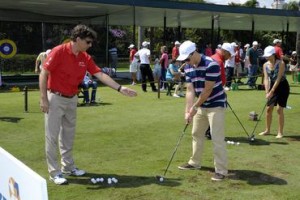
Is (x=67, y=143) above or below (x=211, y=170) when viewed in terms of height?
above

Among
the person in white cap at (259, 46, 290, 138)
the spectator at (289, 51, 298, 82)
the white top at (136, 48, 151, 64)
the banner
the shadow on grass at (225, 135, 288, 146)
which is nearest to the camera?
the shadow on grass at (225, 135, 288, 146)

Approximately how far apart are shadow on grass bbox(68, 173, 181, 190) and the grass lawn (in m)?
0.01

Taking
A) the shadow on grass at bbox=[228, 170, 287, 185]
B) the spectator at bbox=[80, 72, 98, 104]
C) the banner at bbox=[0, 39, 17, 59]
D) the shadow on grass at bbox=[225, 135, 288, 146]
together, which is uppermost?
the banner at bbox=[0, 39, 17, 59]

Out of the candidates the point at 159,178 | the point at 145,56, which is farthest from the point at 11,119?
the point at 145,56

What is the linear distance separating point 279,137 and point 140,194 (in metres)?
4.35

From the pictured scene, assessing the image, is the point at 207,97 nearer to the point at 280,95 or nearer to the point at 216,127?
the point at 216,127

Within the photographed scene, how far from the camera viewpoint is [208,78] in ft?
19.0

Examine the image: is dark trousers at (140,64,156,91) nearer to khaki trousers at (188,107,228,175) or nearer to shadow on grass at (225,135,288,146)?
shadow on grass at (225,135,288,146)

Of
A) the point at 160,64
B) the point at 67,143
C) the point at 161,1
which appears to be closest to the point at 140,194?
the point at 67,143

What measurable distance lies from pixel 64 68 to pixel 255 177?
9.87 feet

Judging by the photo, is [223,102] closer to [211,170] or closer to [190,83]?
[190,83]

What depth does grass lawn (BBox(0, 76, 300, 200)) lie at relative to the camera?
559 cm

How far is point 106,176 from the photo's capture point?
620 cm

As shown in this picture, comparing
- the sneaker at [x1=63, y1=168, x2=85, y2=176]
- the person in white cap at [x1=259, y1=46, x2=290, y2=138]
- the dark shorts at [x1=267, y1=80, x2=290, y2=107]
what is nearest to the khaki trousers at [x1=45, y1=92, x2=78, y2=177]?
the sneaker at [x1=63, y1=168, x2=85, y2=176]
